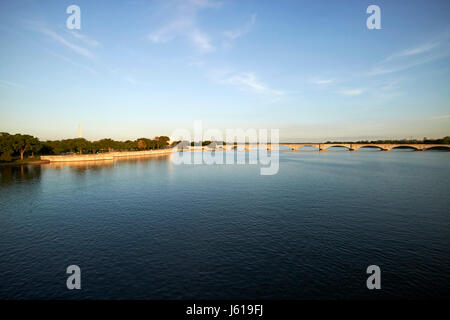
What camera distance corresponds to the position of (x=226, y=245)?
24.1 m

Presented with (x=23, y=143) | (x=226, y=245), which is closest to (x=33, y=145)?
(x=23, y=143)

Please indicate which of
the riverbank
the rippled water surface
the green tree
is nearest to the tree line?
the green tree

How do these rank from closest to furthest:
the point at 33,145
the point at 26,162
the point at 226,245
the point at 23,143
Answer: the point at 226,245 → the point at 26,162 → the point at 23,143 → the point at 33,145

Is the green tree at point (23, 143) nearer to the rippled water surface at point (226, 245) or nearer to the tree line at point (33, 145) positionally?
the tree line at point (33, 145)

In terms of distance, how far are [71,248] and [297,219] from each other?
2721 cm

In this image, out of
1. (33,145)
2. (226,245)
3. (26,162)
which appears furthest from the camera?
(33,145)

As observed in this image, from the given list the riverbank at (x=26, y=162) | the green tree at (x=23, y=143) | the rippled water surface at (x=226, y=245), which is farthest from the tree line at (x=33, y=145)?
the rippled water surface at (x=226, y=245)

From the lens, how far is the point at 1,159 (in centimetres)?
9962

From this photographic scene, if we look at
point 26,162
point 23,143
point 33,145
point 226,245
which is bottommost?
point 226,245

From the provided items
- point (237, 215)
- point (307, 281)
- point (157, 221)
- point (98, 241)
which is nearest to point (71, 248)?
point (98, 241)

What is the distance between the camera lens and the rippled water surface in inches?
685

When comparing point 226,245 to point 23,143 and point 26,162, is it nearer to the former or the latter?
point 26,162

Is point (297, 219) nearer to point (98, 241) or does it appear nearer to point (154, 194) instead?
point (98, 241)

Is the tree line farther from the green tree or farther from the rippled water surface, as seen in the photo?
the rippled water surface
